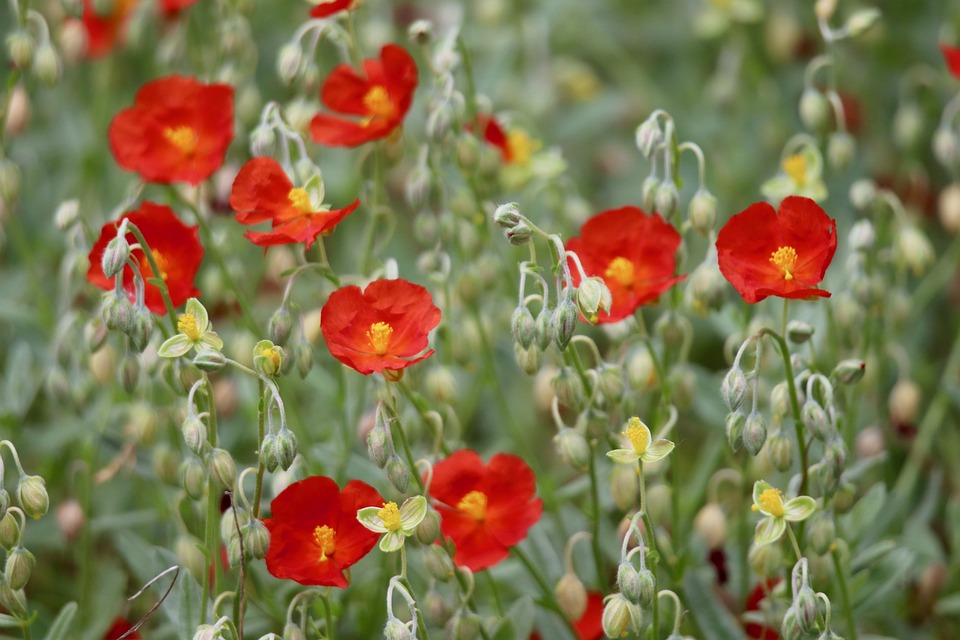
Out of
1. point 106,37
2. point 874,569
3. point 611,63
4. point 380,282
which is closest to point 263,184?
point 380,282

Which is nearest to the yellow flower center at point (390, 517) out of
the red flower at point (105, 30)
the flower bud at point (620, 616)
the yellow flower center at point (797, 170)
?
the flower bud at point (620, 616)

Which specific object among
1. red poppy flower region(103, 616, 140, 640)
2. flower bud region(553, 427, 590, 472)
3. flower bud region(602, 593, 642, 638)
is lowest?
red poppy flower region(103, 616, 140, 640)

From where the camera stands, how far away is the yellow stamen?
151 centimetres

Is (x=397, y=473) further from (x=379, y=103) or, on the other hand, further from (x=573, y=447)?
(x=379, y=103)

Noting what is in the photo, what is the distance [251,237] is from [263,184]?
0.14m

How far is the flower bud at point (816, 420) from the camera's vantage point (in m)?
1.54

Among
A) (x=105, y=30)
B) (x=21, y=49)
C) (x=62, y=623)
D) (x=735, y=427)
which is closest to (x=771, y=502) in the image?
(x=735, y=427)

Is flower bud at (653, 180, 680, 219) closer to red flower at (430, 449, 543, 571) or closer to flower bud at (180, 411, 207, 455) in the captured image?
red flower at (430, 449, 543, 571)

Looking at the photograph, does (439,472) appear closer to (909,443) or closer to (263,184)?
(263,184)

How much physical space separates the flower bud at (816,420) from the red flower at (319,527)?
59 centimetres

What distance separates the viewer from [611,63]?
12.3ft

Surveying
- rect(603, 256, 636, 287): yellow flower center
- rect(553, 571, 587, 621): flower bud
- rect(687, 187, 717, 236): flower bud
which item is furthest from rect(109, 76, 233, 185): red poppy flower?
rect(553, 571, 587, 621): flower bud

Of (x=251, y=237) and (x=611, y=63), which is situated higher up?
(x=251, y=237)

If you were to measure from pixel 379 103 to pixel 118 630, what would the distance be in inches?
40.3
